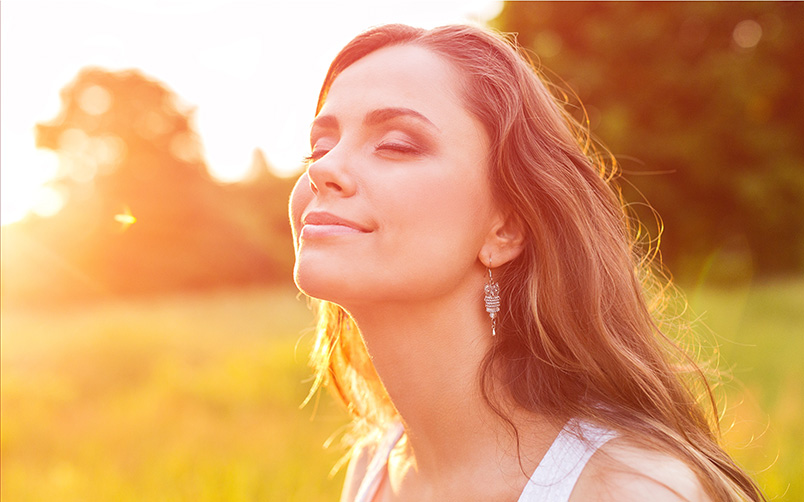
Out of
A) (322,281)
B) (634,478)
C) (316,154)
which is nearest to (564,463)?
(634,478)

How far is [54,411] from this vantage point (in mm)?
5836

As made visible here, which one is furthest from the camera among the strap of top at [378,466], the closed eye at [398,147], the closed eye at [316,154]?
the strap of top at [378,466]

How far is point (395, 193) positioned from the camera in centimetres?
190

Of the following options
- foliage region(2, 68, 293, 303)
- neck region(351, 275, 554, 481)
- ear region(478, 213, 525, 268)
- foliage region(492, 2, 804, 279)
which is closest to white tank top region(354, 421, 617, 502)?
neck region(351, 275, 554, 481)

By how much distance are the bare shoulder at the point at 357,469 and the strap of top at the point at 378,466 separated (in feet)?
0.09

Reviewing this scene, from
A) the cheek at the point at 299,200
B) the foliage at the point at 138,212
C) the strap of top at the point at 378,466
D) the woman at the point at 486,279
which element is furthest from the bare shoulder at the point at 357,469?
the foliage at the point at 138,212

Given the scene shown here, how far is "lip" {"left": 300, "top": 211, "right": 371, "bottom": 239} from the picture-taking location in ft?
6.22

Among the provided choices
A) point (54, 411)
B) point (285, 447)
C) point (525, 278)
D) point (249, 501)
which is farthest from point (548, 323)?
point (54, 411)

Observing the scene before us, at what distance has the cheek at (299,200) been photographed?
214cm

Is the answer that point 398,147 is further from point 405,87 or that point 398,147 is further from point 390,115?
point 405,87

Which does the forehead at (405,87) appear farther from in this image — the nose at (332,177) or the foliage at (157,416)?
the foliage at (157,416)

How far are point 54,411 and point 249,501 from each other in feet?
9.27

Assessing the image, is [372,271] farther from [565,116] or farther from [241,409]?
[241,409]

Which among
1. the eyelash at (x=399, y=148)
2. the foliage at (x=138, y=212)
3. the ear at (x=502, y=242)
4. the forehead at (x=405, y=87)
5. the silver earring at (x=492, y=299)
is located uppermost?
the forehead at (x=405, y=87)
